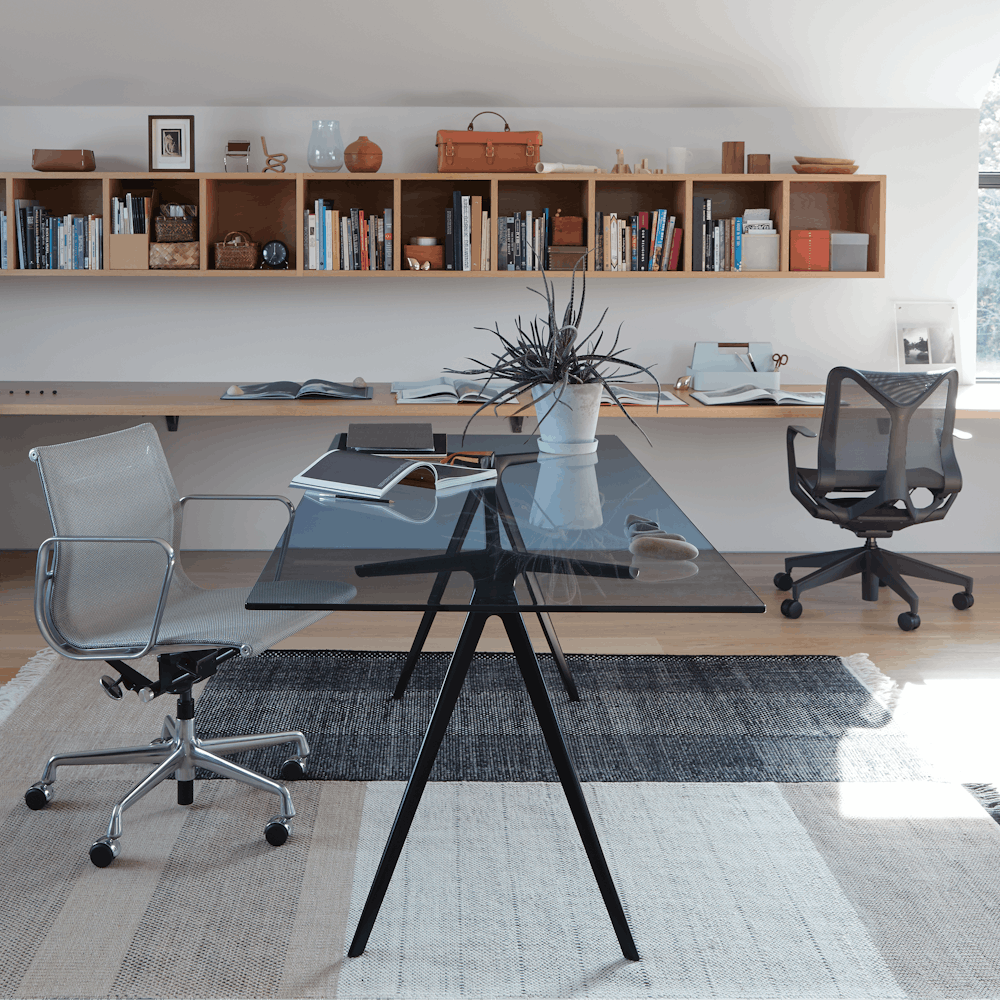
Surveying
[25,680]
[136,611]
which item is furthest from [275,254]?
[136,611]

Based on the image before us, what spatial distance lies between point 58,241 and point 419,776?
319 centimetres

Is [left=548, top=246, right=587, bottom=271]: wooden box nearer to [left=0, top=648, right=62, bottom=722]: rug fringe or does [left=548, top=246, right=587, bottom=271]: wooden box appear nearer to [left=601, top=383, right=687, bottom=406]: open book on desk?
[left=601, top=383, right=687, bottom=406]: open book on desk

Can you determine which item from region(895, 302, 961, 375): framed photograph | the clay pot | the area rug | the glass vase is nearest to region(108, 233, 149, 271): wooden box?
the glass vase

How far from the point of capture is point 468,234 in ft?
13.5

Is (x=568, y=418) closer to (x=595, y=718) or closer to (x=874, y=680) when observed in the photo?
(x=595, y=718)

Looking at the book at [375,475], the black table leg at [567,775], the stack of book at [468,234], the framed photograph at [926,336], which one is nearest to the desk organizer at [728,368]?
the framed photograph at [926,336]

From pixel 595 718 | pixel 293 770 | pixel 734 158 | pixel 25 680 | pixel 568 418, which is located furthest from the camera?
pixel 734 158

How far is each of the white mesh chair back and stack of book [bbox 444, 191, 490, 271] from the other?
6.26 ft

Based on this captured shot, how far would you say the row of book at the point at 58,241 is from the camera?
4066mm

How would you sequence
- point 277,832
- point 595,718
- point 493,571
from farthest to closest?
point 595,718 → point 277,832 → point 493,571

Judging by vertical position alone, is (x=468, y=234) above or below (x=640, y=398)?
above

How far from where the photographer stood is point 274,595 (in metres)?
1.57

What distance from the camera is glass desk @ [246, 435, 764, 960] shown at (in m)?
1.56

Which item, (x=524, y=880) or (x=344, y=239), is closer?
(x=524, y=880)
